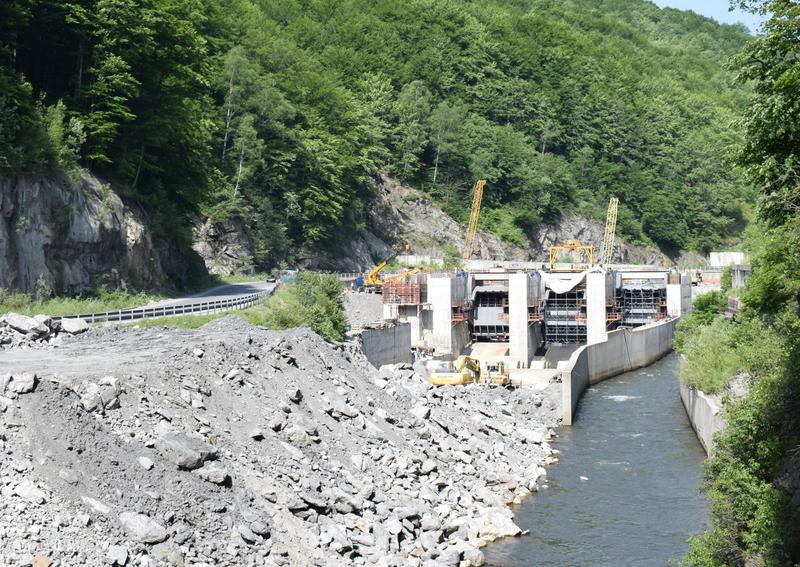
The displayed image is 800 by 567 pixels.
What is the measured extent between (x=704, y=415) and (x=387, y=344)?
82.0 ft

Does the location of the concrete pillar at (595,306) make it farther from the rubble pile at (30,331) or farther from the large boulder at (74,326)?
the rubble pile at (30,331)

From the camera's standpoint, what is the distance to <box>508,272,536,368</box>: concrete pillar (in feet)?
245

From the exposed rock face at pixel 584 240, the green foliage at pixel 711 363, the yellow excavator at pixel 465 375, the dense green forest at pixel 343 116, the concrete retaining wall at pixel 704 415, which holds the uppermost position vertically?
the dense green forest at pixel 343 116

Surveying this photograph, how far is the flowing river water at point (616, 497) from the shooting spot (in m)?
28.9

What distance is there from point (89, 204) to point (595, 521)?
32.3 m

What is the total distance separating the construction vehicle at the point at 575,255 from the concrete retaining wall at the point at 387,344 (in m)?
27.9

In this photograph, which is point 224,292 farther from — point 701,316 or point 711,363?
point 711,363

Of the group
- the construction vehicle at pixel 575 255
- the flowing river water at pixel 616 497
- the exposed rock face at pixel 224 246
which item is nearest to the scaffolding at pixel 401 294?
the exposed rock face at pixel 224 246

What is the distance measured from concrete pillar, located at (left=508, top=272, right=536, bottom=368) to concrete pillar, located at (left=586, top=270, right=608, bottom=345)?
6.36 meters

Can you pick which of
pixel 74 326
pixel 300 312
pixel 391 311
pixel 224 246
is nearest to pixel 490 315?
pixel 391 311

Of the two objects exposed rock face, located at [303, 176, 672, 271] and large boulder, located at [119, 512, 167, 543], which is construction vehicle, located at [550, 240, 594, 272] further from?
large boulder, located at [119, 512, 167, 543]

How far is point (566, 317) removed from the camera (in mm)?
82000

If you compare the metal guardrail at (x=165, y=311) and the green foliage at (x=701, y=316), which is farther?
the green foliage at (x=701, y=316)

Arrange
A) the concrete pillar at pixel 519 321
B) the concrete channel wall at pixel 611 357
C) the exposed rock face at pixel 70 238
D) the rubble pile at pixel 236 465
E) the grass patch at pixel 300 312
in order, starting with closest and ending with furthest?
the rubble pile at pixel 236 465
the grass patch at pixel 300 312
the exposed rock face at pixel 70 238
the concrete channel wall at pixel 611 357
the concrete pillar at pixel 519 321
